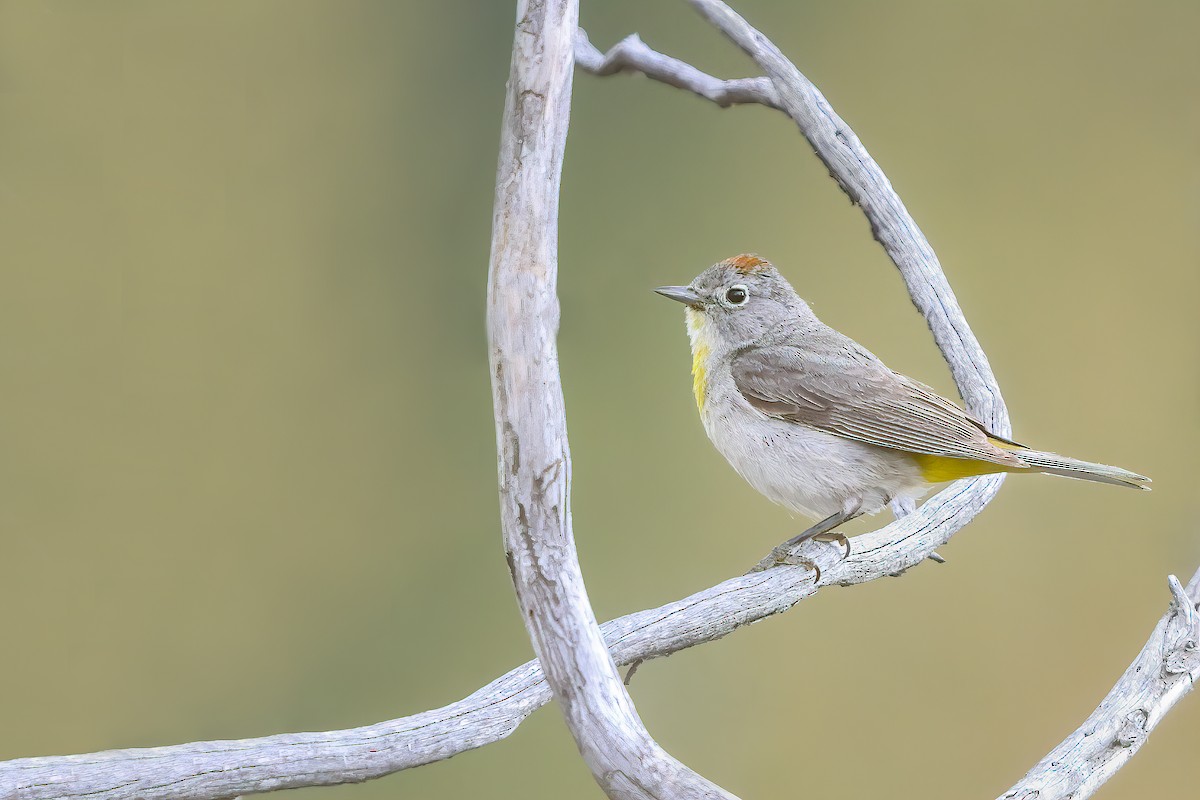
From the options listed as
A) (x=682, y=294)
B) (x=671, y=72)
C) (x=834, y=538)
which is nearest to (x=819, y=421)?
(x=834, y=538)

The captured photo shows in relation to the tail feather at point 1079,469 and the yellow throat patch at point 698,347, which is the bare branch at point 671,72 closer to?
the yellow throat patch at point 698,347

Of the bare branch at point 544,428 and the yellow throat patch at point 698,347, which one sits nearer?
the bare branch at point 544,428

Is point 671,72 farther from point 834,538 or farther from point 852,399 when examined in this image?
point 834,538

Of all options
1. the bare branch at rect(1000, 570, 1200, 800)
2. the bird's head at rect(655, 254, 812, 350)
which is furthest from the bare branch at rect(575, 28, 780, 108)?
the bare branch at rect(1000, 570, 1200, 800)

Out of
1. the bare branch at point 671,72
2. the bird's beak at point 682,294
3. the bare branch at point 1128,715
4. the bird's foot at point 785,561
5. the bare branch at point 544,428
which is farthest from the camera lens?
the bare branch at point 671,72

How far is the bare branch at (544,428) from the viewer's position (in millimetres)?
864

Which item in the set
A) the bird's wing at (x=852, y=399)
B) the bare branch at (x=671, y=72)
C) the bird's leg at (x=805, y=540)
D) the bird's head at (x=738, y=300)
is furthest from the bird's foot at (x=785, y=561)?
the bare branch at (x=671, y=72)

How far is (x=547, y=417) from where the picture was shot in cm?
87

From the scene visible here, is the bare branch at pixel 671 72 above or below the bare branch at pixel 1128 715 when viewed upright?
above

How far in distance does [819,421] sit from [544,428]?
727 mm

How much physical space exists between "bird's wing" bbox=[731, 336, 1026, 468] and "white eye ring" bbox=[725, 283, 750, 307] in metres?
0.08

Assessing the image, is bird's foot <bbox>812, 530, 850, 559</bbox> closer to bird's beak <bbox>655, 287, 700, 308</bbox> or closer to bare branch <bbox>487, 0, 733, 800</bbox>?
bird's beak <bbox>655, 287, 700, 308</bbox>

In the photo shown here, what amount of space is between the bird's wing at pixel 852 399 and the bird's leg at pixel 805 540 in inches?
5.0

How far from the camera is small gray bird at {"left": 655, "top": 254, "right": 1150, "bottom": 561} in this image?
144cm
